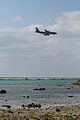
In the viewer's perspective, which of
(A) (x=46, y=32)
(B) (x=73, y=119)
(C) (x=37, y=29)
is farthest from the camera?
(C) (x=37, y=29)

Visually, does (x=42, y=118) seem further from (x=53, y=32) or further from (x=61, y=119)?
(x=53, y=32)

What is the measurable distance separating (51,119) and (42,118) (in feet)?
4.86

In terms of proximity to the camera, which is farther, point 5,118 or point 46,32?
point 46,32

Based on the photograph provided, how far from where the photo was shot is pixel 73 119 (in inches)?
1614

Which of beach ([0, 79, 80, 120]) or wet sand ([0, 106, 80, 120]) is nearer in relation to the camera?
wet sand ([0, 106, 80, 120])

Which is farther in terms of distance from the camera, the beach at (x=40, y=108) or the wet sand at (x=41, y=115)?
the beach at (x=40, y=108)

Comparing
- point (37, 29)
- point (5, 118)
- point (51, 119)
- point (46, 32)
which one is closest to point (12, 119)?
point (5, 118)

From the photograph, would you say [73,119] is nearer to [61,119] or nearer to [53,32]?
[61,119]

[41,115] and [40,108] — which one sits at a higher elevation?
[40,108]

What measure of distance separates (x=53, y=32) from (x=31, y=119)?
199 feet

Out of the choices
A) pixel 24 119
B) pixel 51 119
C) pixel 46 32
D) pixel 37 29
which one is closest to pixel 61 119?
pixel 51 119

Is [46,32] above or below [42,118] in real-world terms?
above

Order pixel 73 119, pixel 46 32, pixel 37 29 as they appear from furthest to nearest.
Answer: pixel 37 29 < pixel 46 32 < pixel 73 119

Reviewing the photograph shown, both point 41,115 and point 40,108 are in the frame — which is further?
point 40,108
